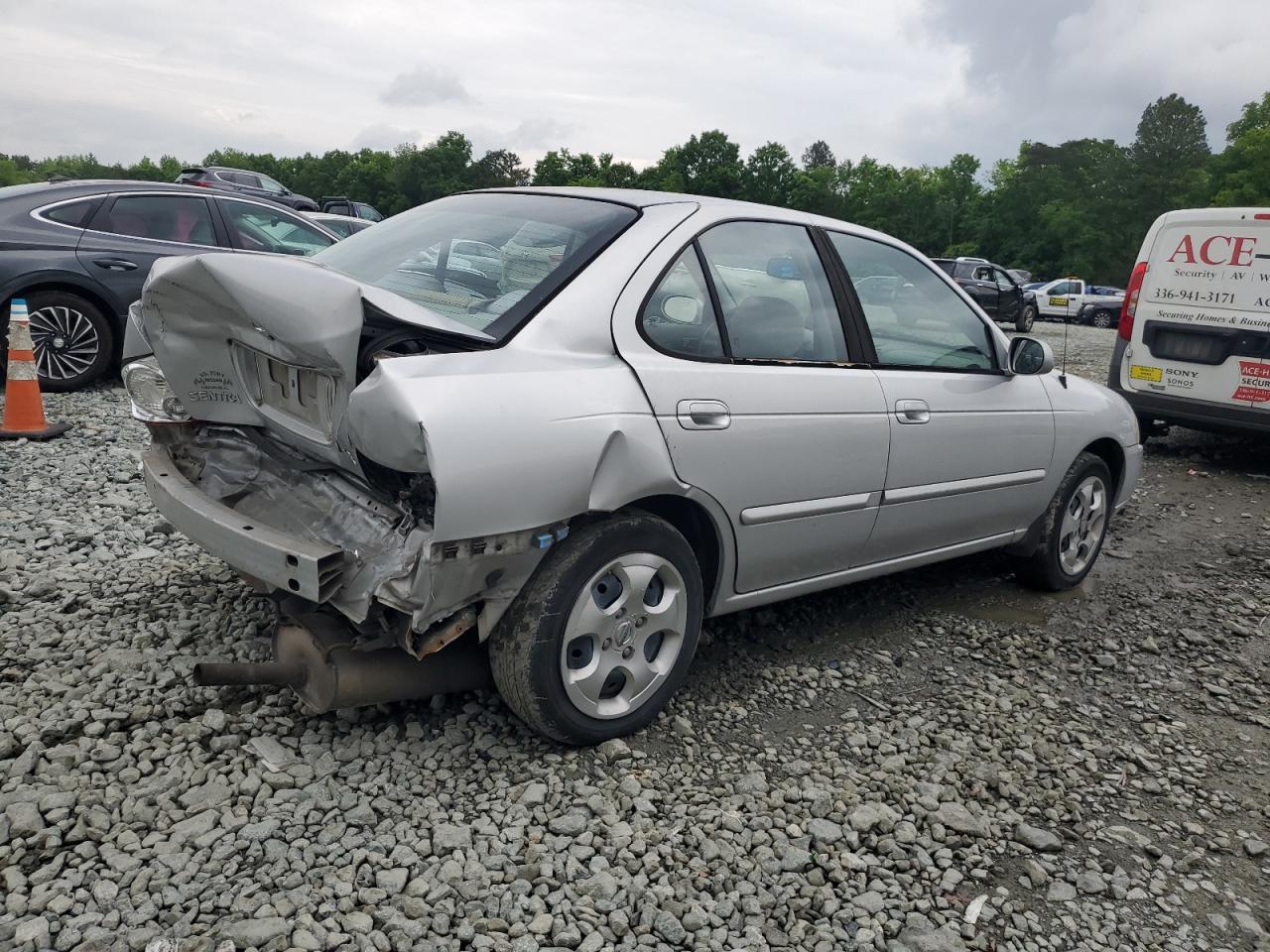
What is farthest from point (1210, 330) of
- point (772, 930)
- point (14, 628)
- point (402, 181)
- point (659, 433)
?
point (402, 181)

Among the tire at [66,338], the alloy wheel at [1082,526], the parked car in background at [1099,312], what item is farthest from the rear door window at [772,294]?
the parked car in background at [1099,312]

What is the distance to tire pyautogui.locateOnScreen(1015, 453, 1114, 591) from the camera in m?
4.88

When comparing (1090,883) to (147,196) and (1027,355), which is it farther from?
(147,196)

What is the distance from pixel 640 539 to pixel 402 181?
97.0 m

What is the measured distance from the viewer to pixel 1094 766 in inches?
133

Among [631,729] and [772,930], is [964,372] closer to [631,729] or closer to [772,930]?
[631,729]

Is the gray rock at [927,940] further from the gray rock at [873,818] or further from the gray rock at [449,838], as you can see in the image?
the gray rock at [449,838]

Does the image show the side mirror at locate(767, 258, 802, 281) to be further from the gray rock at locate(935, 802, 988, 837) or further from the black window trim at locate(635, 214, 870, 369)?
the gray rock at locate(935, 802, 988, 837)

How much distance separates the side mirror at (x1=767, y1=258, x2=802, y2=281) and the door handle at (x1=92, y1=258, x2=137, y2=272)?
5.98 meters

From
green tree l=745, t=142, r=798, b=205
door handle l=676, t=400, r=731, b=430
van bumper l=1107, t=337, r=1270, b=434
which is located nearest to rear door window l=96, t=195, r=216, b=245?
door handle l=676, t=400, r=731, b=430

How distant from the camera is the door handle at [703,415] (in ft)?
10.0

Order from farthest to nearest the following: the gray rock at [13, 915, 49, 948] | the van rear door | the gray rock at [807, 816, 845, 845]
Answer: the van rear door < the gray rock at [807, 816, 845, 845] < the gray rock at [13, 915, 49, 948]

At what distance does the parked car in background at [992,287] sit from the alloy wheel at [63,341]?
2068 centimetres

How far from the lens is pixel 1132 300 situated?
827 cm
